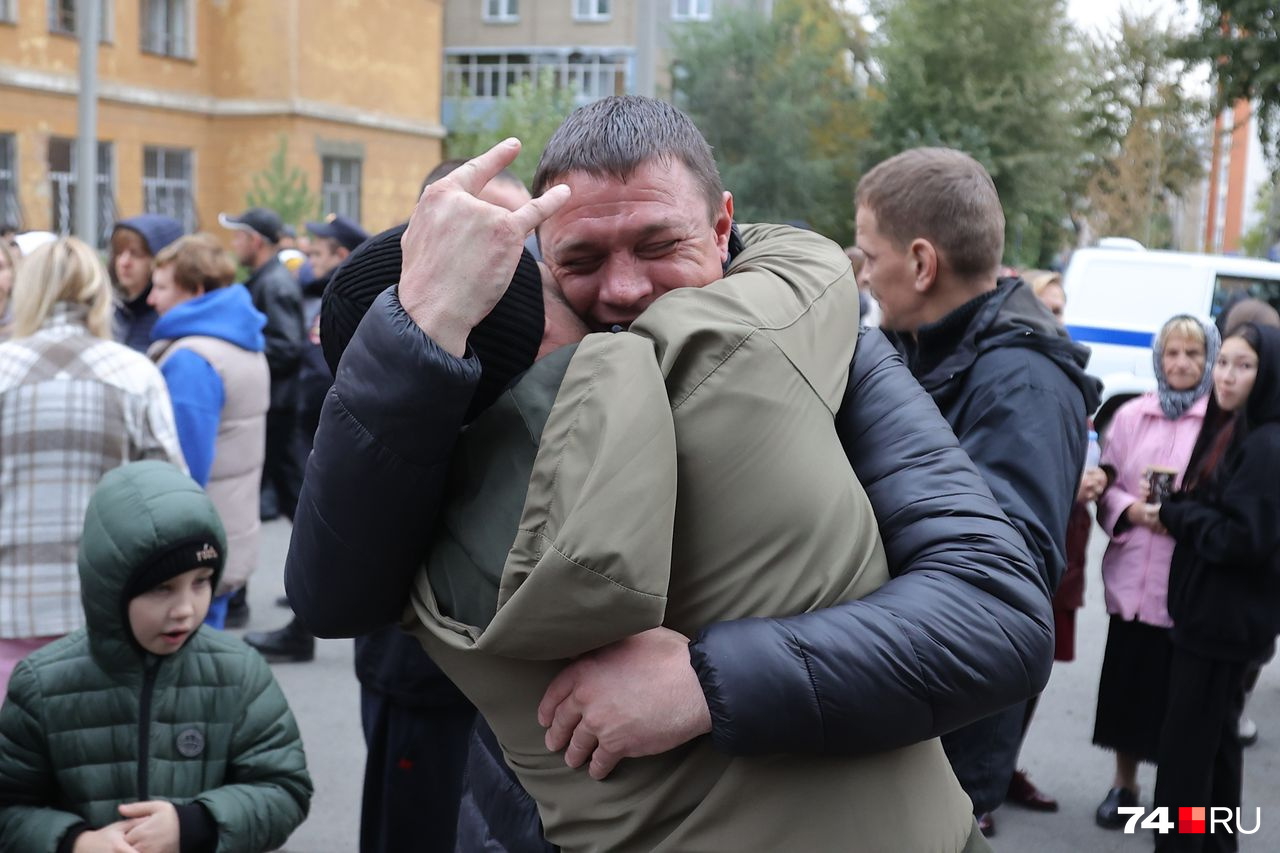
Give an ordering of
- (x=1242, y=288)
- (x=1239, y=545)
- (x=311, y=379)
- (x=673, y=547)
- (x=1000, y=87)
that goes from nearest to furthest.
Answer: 1. (x=673, y=547)
2. (x=1239, y=545)
3. (x=311, y=379)
4. (x=1242, y=288)
5. (x=1000, y=87)

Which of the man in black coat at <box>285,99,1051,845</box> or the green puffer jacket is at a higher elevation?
the man in black coat at <box>285,99,1051,845</box>

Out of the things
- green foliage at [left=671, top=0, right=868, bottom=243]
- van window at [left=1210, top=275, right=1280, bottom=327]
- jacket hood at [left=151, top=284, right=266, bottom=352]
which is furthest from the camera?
green foliage at [left=671, top=0, right=868, bottom=243]

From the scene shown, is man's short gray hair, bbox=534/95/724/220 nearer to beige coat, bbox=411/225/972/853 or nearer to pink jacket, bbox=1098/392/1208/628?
beige coat, bbox=411/225/972/853

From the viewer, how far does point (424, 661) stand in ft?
10.8

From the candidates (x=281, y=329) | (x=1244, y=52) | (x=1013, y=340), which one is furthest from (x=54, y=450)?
(x=1244, y=52)

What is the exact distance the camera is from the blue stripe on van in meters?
12.8

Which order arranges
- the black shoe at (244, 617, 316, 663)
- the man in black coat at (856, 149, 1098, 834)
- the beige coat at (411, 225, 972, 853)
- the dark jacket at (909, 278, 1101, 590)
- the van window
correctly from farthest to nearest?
the van window < the black shoe at (244, 617, 316, 663) < the man in black coat at (856, 149, 1098, 834) < the dark jacket at (909, 278, 1101, 590) < the beige coat at (411, 225, 972, 853)

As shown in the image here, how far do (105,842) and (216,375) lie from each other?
329 cm

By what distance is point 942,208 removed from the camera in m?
2.93

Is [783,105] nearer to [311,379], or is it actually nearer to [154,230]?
[311,379]

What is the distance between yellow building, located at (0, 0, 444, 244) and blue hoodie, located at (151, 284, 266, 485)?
63.1 ft

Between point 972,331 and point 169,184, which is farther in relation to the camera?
point 169,184

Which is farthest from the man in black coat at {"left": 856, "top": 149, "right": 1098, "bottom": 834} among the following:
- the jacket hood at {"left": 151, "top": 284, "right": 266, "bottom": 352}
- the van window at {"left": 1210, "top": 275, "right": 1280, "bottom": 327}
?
the van window at {"left": 1210, "top": 275, "right": 1280, "bottom": 327}

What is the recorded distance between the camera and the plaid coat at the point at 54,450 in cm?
390
